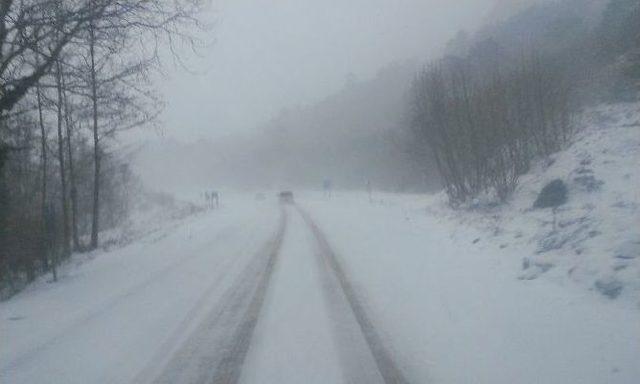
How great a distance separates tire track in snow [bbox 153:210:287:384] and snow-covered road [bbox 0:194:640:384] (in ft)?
0.08

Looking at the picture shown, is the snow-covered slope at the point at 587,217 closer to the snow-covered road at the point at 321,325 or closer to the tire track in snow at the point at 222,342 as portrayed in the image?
the snow-covered road at the point at 321,325

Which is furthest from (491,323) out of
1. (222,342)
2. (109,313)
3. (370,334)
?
(109,313)

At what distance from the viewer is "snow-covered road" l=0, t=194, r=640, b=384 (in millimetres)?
6285

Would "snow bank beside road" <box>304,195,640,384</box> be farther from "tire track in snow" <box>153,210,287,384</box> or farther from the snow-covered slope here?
"tire track in snow" <box>153,210,287,384</box>

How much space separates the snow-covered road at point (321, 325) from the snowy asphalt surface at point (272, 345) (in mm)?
23

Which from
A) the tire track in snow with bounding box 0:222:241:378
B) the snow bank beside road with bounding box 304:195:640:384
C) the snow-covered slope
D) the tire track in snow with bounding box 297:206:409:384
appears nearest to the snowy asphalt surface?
the tire track in snow with bounding box 297:206:409:384

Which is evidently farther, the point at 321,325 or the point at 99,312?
the point at 99,312

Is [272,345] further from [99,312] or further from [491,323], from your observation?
[99,312]

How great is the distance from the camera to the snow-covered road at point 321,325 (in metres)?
6.29

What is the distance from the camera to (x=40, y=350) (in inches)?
294

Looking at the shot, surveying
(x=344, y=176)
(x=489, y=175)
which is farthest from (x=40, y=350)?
(x=344, y=176)

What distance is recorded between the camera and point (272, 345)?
7227 millimetres

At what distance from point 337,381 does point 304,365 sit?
0.60 meters

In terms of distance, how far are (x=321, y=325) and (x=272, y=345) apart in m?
1.00
